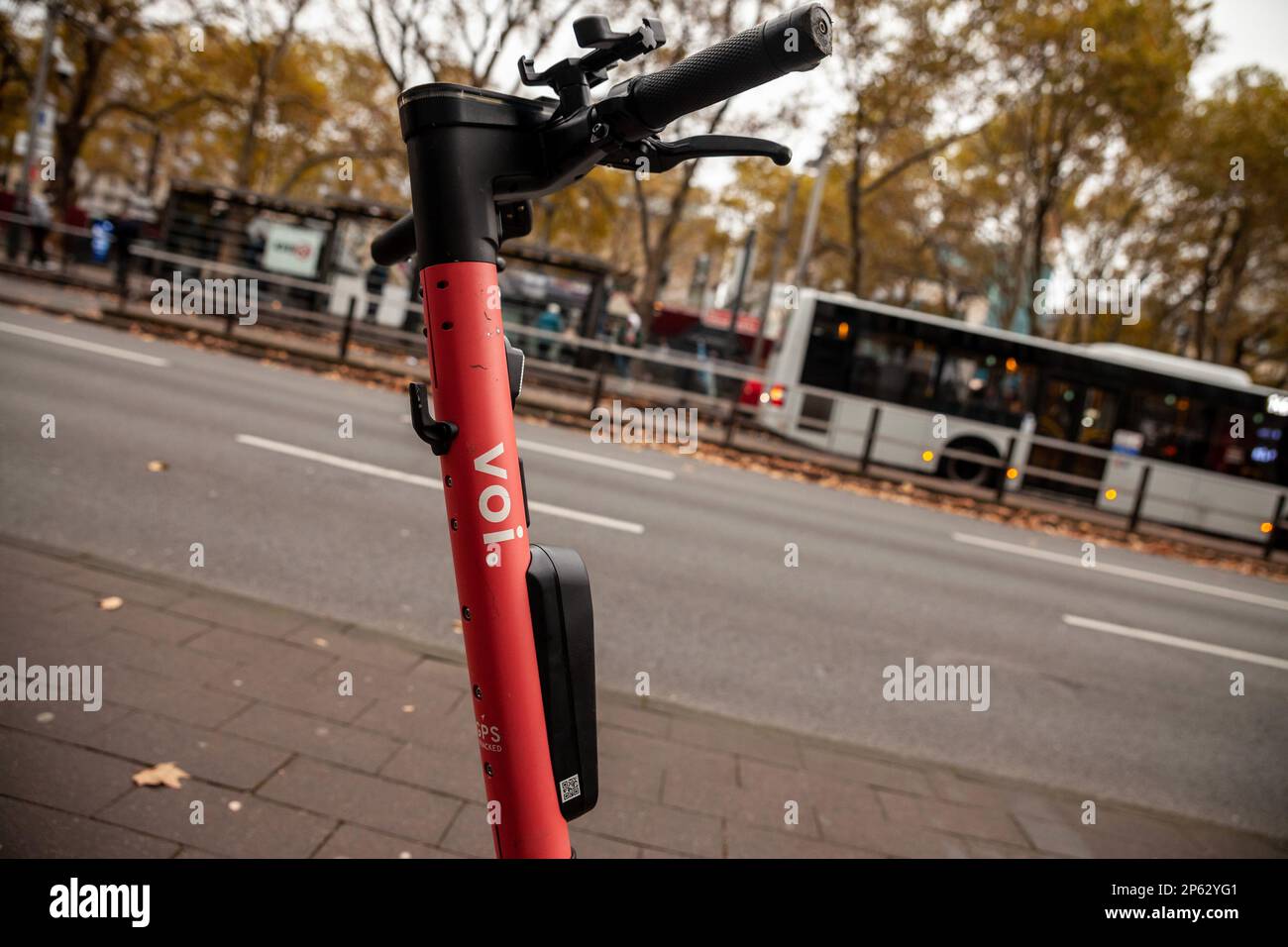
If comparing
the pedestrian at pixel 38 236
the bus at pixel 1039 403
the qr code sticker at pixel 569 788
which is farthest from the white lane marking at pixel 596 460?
the pedestrian at pixel 38 236

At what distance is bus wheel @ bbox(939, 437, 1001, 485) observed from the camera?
1585 centimetres

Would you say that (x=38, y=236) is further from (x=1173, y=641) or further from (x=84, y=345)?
(x=1173, y=641)

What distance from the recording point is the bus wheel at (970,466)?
1585 centimetres

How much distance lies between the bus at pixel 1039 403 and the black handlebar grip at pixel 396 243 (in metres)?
14.9

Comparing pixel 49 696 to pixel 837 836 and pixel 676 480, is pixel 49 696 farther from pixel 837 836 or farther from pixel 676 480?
pixel 676 480

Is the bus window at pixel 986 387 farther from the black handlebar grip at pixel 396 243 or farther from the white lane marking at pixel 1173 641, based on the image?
the black handlebar grip at pixel 396 243

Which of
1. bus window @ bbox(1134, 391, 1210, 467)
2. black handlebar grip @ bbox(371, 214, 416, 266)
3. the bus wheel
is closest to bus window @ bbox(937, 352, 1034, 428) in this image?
the bus wheel

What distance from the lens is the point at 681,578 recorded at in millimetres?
6473

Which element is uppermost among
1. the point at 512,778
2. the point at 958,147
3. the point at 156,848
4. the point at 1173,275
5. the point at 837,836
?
the point at 958,147

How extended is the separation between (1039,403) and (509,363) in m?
17.2

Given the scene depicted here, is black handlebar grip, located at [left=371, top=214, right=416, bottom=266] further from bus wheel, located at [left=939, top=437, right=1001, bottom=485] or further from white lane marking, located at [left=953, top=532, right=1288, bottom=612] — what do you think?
bus wheel, located at [left=939, top=437, right=1001, bottom=485]

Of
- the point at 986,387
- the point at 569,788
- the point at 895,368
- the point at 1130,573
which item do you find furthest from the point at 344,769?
the point at 986,387
